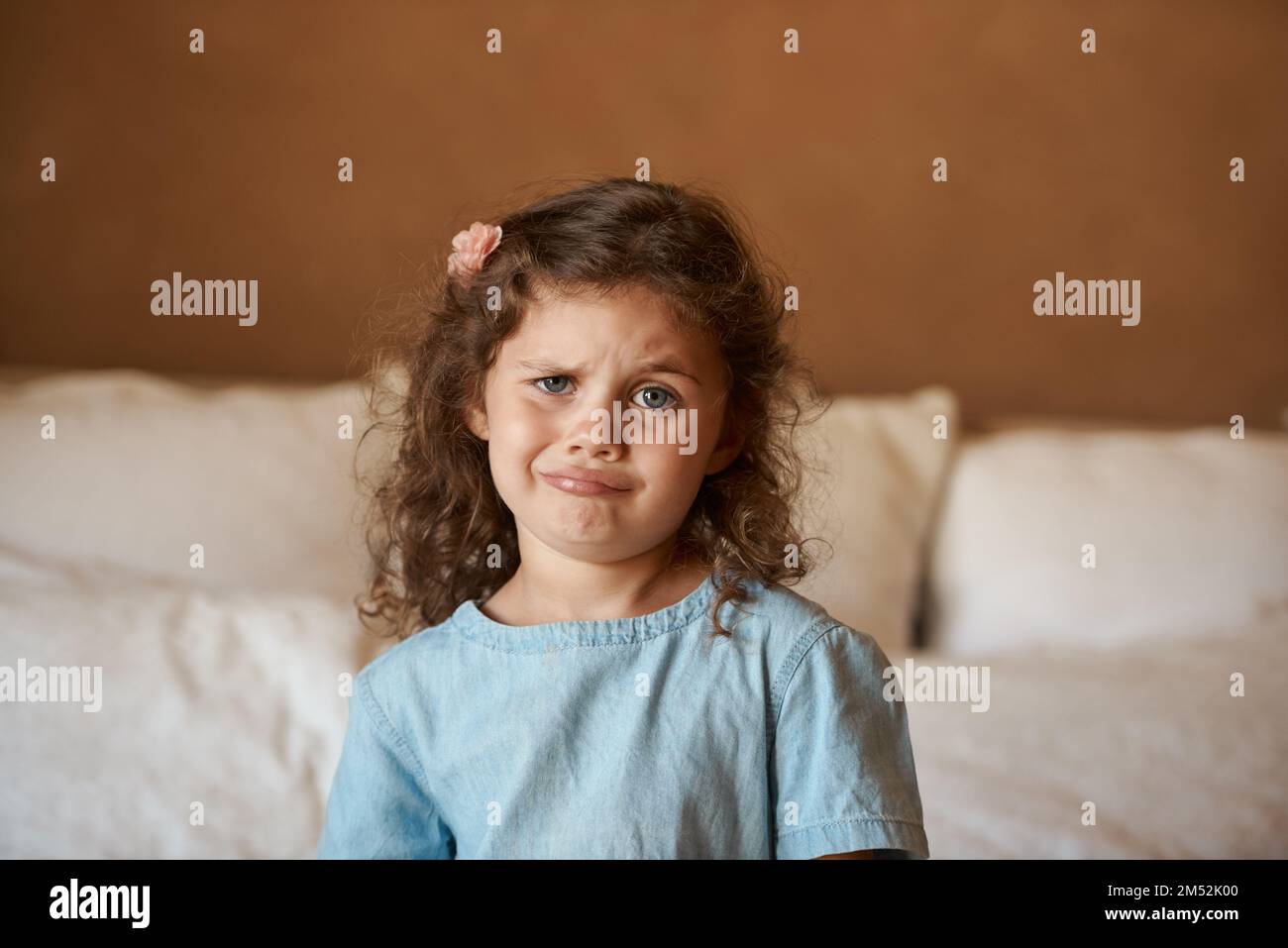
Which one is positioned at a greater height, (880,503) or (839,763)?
(880,503)

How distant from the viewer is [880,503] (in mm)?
1840

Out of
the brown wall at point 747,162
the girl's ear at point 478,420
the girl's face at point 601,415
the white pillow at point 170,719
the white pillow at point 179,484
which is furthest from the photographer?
the brown wall at point 747,162

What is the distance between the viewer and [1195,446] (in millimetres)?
1947

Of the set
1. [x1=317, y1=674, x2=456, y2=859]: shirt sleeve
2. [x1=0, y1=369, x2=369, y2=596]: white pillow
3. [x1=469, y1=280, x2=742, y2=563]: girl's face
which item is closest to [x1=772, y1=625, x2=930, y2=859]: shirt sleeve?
[x1=469, y1=280, x2=742, y2=563]: girl's face

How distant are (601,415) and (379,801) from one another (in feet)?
1.09

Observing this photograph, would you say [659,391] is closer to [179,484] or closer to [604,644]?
[604,644]

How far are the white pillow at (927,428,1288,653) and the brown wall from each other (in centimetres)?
44

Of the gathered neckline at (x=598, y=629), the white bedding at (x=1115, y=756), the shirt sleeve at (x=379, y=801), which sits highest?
the gathered neckline at (x=598, y=629)

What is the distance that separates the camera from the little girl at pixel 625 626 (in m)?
0.78

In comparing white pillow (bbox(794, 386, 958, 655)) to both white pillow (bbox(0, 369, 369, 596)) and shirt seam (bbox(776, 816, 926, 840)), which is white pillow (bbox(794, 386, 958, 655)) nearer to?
white pillow (bbox(0, 369, 369, 596))

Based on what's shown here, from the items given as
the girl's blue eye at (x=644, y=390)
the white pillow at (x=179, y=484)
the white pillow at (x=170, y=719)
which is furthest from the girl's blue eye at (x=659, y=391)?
the white pillow at (x=179, y=484)

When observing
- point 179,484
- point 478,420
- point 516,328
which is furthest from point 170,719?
point 516,328

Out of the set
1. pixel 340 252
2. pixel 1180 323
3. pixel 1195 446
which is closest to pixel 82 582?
pixel 340 252

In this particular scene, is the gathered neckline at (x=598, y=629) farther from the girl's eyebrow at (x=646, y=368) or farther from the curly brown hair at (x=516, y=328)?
the girl's eyebrow at (x=646, y=368)
